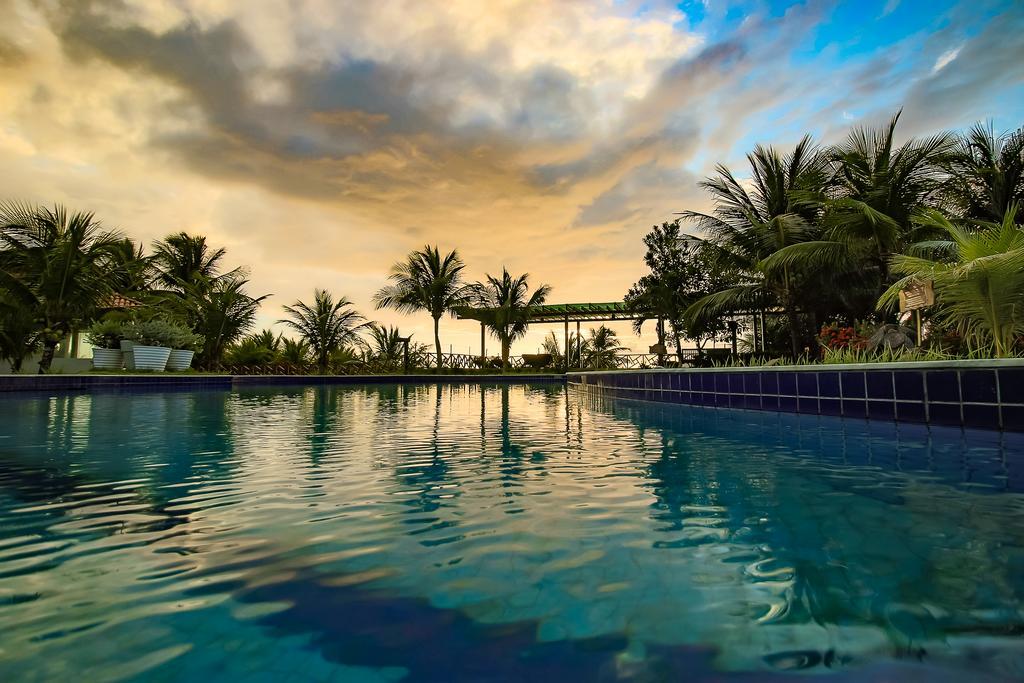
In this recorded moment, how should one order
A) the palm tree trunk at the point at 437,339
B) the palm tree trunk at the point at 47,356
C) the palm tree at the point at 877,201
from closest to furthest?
the palm tree at the point at 877,201 < the palm tree trunk at the point at 47,356 < the palm tree trunk at the point at 437,339

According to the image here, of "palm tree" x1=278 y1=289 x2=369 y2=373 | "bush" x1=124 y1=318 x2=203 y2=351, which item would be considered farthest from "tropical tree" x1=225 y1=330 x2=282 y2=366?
"bush" x1=124 y1=318 x2=203 y2=351

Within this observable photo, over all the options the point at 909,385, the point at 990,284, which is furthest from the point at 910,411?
the point at 990,284

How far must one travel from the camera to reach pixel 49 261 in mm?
13406

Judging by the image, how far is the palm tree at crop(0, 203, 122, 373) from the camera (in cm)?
1334

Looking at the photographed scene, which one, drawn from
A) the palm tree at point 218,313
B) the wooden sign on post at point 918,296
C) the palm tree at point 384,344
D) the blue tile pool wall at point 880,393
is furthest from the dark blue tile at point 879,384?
the palm tree at point 384,344

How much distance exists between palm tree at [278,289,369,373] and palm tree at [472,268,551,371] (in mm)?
6114

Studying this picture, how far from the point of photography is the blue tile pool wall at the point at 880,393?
15.8 feet

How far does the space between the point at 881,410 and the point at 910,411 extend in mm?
325

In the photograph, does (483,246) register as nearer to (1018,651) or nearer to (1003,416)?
(1003,416)

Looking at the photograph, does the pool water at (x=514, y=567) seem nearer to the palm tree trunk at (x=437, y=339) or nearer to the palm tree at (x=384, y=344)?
the palm tree trunk at (x=437, y=339)

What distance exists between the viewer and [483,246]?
79.2ft

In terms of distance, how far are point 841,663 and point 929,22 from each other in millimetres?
11655

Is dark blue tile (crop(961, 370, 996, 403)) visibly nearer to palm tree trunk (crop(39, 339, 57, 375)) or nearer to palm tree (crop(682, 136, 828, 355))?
palm tree (crop(682, 136, 828, 355))

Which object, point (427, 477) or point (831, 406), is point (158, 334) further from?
point (831, 406)
